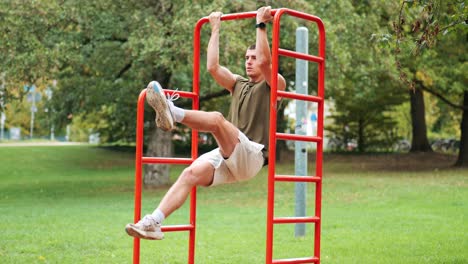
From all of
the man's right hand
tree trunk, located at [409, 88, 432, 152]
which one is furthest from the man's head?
tree trunk, located at [409, 88, 432, 152]

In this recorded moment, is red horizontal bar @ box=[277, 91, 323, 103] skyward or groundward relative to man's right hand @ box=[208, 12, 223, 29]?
groundward

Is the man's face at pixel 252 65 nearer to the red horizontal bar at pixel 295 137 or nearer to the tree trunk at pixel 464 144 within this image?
the red horizontal bar at pixel 295 137

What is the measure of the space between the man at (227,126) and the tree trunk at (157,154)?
47.7 ft

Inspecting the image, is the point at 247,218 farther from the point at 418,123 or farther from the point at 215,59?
the point at 418,123

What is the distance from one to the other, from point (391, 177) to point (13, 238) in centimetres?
1469

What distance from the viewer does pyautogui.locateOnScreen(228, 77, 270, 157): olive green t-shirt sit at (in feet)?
21.0

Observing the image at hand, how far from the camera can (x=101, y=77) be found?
22.2m

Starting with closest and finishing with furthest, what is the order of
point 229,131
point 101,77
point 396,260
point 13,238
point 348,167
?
1. point 229,131
2. point 396,260
3. point 13,238
4. point 101,77
5. point 348,167

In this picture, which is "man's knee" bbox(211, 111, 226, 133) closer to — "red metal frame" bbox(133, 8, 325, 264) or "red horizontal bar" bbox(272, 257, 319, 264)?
"red metal frame" bbox(133, 8, 325, 264)

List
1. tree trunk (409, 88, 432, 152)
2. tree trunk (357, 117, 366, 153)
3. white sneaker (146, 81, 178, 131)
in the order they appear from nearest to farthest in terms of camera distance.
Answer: white sneaker (146, 81, 178, 131) < tree trunk (409, 88, 432, 152) < tree trunk (357, 117, 366, 153)

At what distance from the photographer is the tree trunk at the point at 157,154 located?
21172 millimetres

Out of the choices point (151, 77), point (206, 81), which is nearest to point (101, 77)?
point (151, 77)

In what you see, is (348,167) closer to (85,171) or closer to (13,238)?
(85,171)

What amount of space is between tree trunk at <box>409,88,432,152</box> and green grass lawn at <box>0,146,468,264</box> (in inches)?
110
